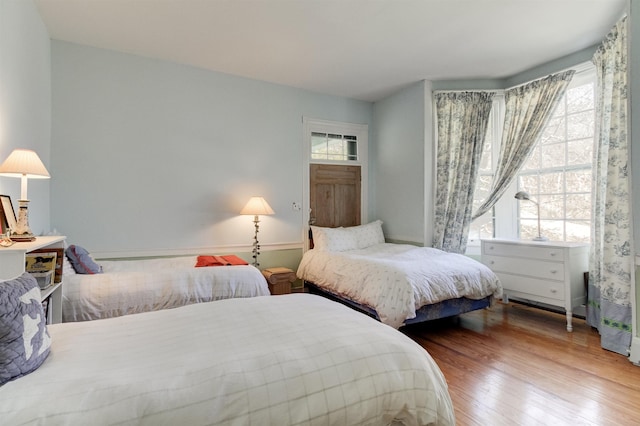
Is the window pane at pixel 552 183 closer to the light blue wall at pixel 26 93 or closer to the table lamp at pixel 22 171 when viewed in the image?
the table lamp at pixel 22 171

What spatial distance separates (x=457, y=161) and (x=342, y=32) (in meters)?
2.14

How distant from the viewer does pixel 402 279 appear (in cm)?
276

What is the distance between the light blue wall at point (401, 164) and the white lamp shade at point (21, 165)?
3713 mm

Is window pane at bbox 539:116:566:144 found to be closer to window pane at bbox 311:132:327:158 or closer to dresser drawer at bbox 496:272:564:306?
dresser drawer at bbox 496:272:564:306

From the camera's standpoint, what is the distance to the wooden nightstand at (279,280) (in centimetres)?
362

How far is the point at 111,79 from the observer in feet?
11.1

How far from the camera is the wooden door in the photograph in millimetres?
4527

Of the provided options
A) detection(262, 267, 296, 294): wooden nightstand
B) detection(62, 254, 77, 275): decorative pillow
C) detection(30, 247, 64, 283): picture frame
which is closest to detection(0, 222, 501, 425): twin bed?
detection(30, 247, 64, 283): picture frame

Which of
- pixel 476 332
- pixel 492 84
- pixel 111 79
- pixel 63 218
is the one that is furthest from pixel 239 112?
pixel 476 332

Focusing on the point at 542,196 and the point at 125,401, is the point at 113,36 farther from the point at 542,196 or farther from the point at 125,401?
the point at 542,196

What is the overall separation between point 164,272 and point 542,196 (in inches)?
160

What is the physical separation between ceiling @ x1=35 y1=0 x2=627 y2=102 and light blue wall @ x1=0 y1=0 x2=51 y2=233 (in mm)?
307

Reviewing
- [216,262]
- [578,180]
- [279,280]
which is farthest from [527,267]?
[216,262]

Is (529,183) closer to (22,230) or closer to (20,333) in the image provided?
(20,333)
